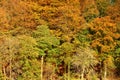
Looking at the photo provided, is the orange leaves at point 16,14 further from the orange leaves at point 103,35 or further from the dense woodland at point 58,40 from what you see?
the orange leaves at point 103,35

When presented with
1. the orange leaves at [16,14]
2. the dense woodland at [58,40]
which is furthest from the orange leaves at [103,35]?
the orange leaves at [16,14]

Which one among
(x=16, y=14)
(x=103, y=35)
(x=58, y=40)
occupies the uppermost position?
(x=16, y=14)

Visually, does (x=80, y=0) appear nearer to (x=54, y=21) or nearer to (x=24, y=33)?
(x=54, y=21)

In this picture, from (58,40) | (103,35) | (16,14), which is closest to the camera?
(58,40)

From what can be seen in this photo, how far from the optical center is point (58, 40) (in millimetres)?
23234

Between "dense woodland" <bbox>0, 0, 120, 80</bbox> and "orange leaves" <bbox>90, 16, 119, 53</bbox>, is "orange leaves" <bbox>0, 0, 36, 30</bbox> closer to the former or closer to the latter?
"dense woodland" <bbox>0, 0, 120, 80</bbox>

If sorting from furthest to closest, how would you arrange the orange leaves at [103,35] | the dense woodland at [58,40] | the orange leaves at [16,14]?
1. the orange leaves at [16,14]
2. the orange leaves at [103,35]
3. the dense woodland at [58,40]

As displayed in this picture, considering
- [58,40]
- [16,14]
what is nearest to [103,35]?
[58,40]

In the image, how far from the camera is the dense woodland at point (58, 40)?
2117 centimetres

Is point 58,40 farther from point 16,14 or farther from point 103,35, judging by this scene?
point 16,14

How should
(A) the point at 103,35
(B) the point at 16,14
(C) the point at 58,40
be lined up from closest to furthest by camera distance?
1. (C) the point at 58,40
2. (A) the point at 103,35
3. (B) the point at 16,14

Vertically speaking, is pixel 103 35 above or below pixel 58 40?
above

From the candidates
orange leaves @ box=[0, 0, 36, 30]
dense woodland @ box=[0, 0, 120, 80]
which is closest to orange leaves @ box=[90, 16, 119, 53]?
dense woodland @ box=[0, 0, 120, 80]

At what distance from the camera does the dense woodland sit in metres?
21.2
